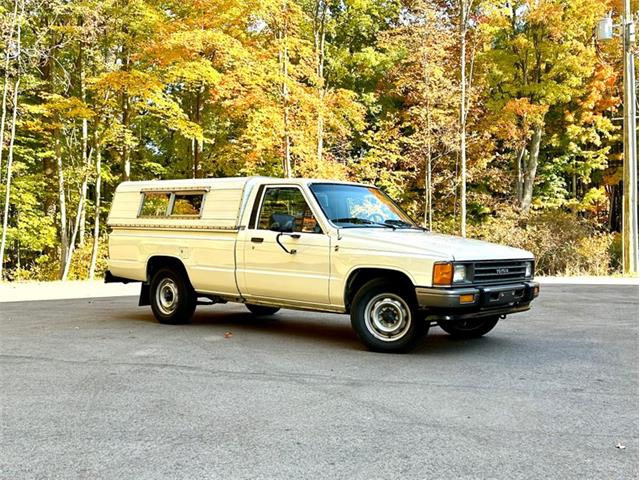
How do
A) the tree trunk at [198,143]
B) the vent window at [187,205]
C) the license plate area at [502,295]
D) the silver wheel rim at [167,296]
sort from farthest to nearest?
the tree trunk at [198,143] < the silver wheel rim at [167,296] < the vent window at [187,205] < the license plate area at [502,295]

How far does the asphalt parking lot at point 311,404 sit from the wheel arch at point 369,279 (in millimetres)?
637

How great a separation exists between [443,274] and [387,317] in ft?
2.89

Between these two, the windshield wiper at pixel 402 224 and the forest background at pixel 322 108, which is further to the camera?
the forest background at pixel 322 108

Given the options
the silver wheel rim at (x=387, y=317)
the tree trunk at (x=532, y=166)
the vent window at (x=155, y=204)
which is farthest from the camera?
the tree trunk at (x=532, y=166)

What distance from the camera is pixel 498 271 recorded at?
680cm

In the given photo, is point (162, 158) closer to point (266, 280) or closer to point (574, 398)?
point (266, 280)

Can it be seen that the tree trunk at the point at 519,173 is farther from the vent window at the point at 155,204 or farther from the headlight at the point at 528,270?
the vent window at the point at 155,204

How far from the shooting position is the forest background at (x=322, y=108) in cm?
1875

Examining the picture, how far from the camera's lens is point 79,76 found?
74.1 ft

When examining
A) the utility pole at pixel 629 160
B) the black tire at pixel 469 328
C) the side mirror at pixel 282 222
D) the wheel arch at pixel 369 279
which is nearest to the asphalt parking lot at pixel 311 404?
the black tire at pixel 469 328

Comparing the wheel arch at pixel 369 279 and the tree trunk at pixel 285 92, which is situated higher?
the tree trunk at pixel 285 92

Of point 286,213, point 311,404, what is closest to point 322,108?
point 286,213

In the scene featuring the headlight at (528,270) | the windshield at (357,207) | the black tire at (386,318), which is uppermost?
the windshield at (357,207)

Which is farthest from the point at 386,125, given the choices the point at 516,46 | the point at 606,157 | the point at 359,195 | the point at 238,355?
the point at 238,355
